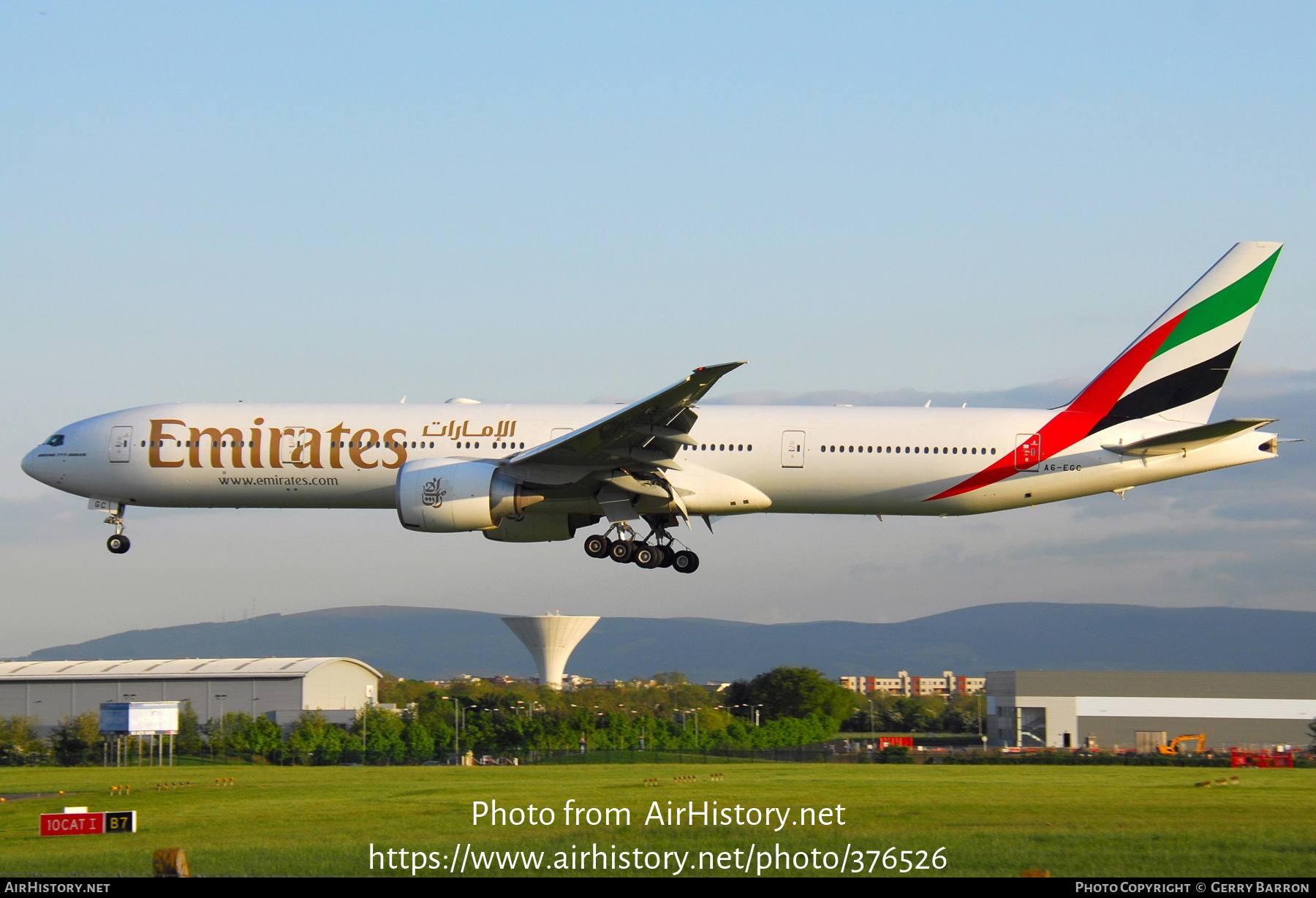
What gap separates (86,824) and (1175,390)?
2797 cm

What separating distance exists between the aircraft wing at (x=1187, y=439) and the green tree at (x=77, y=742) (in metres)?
46.1

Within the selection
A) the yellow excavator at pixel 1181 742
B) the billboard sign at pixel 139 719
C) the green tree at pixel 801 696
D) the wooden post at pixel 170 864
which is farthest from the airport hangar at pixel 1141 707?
the wooden post at pixel 170 864

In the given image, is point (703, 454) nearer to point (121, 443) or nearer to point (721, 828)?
point (721, 828)

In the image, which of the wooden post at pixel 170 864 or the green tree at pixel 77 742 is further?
the green tree at pixel 77 742

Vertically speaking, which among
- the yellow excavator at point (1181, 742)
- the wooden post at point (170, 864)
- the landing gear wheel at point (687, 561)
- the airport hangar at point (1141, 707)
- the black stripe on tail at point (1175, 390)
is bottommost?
the yellow excavator at point (1181, 742)

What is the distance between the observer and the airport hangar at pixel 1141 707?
255 ft

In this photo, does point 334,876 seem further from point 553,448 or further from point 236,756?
point 236,756

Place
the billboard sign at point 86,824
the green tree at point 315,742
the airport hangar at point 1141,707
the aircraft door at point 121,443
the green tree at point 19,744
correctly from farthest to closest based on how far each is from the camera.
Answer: the airport hangar at point 1141,707 → the green tree at point 315,742 → the green tree at point 19,744 → the aircraft door at point 121,443 → the billboard sign at point 86,824

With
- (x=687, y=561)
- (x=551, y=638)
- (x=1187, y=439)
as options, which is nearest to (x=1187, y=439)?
(x=1187, y=439)

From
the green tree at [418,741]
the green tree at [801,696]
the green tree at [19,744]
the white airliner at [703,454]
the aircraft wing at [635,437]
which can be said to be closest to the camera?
the aircraft wing at [635,437]

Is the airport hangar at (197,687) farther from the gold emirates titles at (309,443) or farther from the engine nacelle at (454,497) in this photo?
the engine nacelle at (454,497)

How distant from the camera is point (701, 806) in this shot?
27.6 meters

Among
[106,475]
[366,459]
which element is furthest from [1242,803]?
[106,475]

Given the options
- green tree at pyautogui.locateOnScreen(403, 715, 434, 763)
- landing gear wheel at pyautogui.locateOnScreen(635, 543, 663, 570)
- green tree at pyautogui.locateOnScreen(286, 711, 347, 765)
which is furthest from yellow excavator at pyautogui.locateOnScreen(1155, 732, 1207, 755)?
landing gear wheel at pyautogui.locateOnScreen(635, 543, 663, 570)
